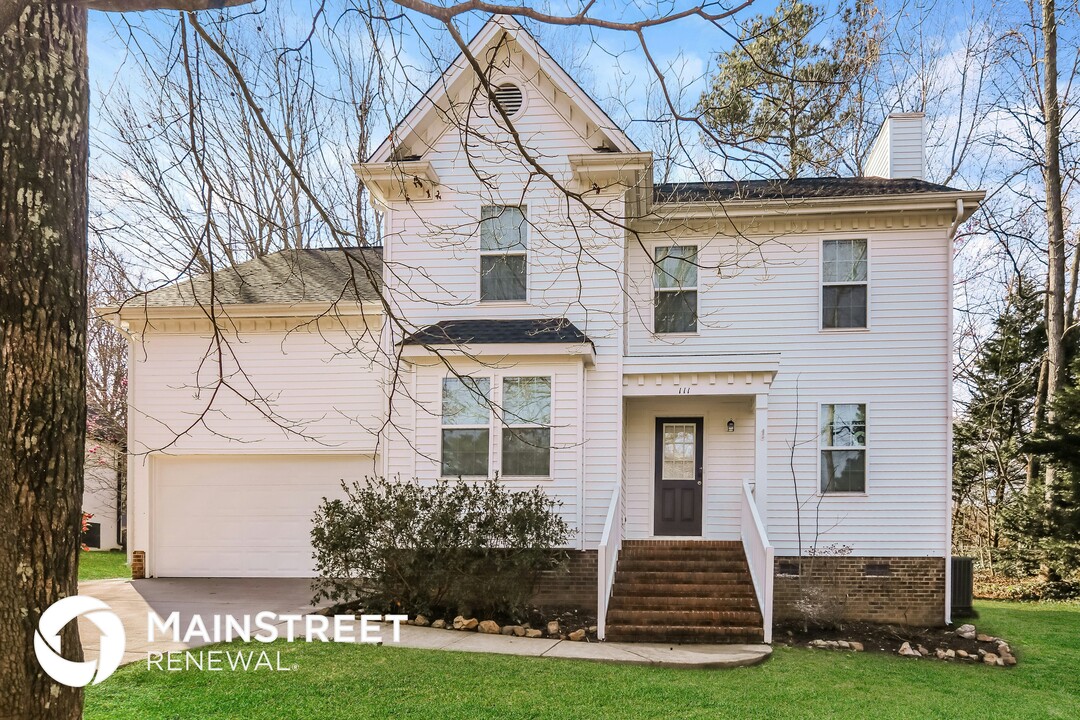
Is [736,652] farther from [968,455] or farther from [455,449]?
[968,455]

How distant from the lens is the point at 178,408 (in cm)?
1345

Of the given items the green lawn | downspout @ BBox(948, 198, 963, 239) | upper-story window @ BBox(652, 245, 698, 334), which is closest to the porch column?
upper-story window @ BBox(652, 245, 698, 334)

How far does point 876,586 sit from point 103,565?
14771 millimetres

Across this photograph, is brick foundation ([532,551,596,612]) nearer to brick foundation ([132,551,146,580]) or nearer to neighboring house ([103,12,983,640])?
neighboring house ([103,12,983,640])

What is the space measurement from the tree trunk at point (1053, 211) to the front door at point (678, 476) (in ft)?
30.9

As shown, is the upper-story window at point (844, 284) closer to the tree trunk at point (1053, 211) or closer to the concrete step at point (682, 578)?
the concrete step at point (682, 578)

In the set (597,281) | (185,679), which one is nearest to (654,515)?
(597,281)

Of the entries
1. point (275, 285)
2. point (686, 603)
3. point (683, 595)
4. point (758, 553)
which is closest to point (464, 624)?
point (686, 603)

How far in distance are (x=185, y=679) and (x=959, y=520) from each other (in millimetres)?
19764

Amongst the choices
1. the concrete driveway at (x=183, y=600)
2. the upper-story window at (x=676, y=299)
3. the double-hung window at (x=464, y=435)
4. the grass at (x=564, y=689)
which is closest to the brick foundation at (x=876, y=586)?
the grass at (x=564, y=689)

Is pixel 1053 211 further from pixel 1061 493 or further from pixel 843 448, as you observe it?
pixel 843 448

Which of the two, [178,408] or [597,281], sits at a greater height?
[597,281]

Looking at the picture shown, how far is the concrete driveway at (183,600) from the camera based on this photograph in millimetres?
7891

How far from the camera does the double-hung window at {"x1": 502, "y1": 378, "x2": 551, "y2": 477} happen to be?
35.7 feet
